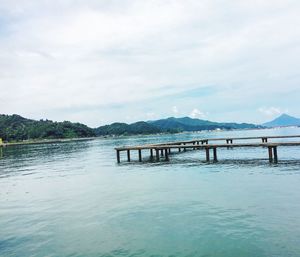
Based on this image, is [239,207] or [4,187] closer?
[239,207]

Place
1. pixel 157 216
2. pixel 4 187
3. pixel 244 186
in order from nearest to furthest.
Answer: pixel 157 216
pixel 244 186
pixel 4 187

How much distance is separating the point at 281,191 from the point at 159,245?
33.0 feet

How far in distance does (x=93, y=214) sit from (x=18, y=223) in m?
3.44

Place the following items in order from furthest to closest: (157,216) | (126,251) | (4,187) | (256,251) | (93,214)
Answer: (4,187), (93,214), (157,216), (126,251), (256,251)

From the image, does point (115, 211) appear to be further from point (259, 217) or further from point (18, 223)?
point (259, 217)

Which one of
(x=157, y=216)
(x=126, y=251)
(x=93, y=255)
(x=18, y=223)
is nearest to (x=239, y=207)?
(x=157, y=216)

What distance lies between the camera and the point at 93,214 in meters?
14.9

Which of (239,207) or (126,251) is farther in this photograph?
(239,207)

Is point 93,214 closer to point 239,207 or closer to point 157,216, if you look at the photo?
point 157,216

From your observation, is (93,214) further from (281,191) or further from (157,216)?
(281,191)

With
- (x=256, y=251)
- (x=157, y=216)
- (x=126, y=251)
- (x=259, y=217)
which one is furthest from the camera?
(x=157, y=216)

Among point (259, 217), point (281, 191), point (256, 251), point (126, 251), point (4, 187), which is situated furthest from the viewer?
point (4, 187)

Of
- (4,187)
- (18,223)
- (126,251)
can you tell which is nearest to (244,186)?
(126,251)

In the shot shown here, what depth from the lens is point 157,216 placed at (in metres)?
13.9
